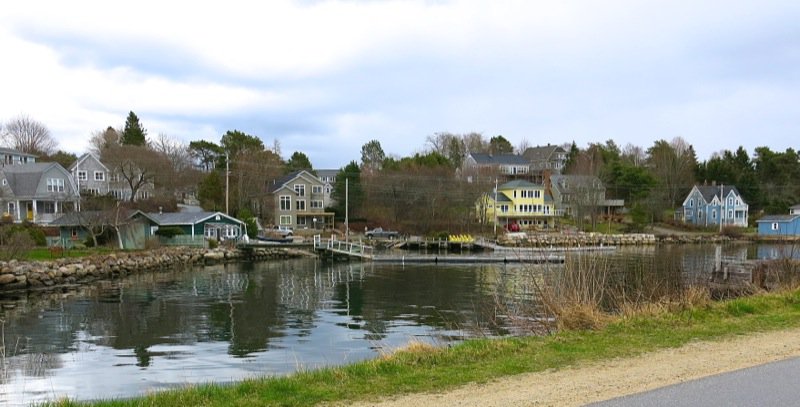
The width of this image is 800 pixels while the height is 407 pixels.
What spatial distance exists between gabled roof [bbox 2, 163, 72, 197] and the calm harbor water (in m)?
30.2

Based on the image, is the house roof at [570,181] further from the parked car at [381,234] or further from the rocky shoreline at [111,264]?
the rocky shoreline at [111,264]

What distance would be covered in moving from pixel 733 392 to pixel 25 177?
7002 cm

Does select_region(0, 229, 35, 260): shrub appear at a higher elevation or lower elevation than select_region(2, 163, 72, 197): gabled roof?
lower

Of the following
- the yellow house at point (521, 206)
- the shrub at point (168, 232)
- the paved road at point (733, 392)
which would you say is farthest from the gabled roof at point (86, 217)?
the yellow house at point (521, 206)

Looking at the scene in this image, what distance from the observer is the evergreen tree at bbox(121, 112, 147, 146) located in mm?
84694

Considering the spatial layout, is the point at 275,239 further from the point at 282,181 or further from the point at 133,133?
the point at 133,133

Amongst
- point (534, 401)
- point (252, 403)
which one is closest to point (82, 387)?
point (252, 403)

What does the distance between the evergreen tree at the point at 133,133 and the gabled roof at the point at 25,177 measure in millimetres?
19523

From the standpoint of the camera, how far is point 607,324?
39.8 feet

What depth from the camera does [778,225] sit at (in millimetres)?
81125

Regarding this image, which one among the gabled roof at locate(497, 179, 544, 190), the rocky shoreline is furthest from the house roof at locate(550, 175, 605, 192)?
the rocky shoreline

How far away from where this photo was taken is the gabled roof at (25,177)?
202 ft

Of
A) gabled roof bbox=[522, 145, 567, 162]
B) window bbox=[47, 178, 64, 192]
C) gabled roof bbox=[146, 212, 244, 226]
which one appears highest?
gabled roof bbox=[522, 145, 567, 162]

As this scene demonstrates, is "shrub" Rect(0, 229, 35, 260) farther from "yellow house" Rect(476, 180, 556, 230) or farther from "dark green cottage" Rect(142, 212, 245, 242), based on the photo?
"yellow house" Rect(476, 180, 556, 230)
